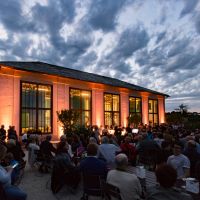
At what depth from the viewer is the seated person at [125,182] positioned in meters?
4.21

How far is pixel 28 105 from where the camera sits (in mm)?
19000

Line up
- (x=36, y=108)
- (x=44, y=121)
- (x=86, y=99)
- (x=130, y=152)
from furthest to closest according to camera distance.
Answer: (x=86, y=99), (x=44, y=121), (x=36, y=108), (x=130, y=152)

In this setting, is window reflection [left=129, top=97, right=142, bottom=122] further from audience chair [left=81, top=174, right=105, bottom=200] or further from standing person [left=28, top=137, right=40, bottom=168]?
audience chair [left=81, top=174, right=105, bottom=200]

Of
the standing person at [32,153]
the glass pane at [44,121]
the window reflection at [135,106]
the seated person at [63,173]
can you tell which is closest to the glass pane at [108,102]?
the window reflection at [135,106]

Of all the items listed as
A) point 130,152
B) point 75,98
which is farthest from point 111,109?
point 130,152

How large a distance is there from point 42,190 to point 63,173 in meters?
0.83

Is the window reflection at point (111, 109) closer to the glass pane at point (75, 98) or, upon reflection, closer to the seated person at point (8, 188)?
the glass pane at point (75, 98)

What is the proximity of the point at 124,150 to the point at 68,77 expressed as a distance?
13477 millimetres

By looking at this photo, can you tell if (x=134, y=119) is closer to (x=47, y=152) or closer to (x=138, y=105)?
(x=138, y=105)

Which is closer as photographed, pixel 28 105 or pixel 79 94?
pixel 28 105

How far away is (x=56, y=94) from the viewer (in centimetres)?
2064

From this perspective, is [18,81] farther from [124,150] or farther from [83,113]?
[124,150]

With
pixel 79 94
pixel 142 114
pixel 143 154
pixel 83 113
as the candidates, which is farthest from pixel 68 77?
pixel 143 154

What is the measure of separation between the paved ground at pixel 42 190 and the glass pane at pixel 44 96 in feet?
36.4
